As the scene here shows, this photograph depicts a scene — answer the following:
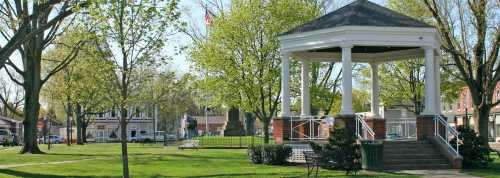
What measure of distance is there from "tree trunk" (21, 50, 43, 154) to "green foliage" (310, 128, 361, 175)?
21285mm

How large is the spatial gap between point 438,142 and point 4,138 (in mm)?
64739

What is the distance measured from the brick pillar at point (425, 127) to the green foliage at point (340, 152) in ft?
12.8

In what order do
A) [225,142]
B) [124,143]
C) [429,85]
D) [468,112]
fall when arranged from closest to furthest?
1. [124,143]
2. [429,85]
3. [225,142]
4. [468,112]

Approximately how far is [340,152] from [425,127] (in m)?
4.97

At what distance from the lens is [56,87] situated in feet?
192

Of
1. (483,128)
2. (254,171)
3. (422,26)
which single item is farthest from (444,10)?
(254,171)

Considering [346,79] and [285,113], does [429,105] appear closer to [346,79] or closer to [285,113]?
[346,79]

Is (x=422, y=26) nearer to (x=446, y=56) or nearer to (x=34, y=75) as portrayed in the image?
(x=446, y=56)

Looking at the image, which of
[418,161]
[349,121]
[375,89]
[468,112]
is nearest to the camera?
[418,161]

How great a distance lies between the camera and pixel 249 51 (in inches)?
1296

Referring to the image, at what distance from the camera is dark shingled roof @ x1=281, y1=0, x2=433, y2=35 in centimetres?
2325

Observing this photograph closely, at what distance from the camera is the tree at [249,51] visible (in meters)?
32.7

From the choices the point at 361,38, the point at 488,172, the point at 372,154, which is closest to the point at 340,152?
the point at 372,154

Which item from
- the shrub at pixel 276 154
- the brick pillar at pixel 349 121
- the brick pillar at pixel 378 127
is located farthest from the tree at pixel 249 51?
the brick pillar at pixel 349 121
